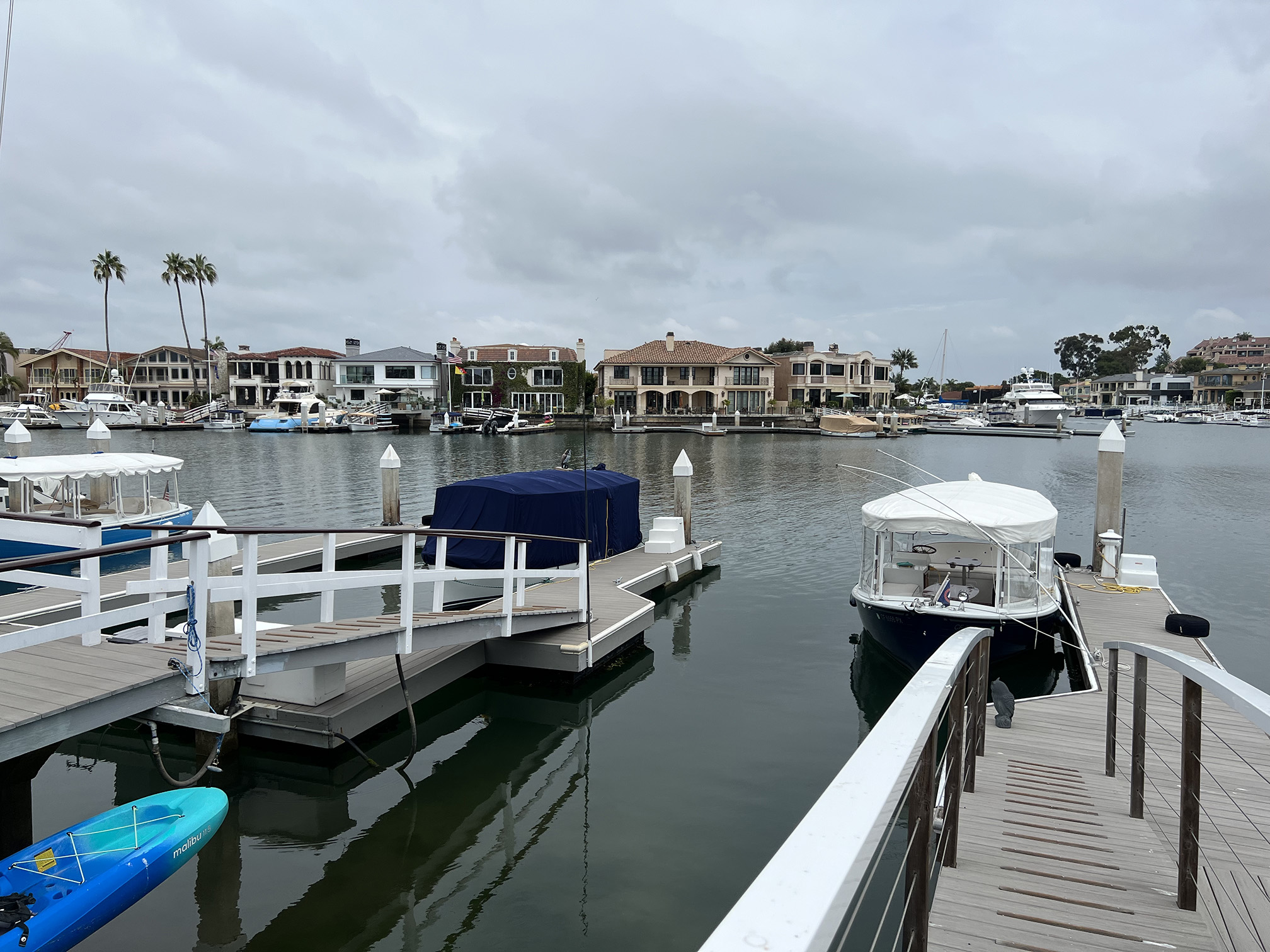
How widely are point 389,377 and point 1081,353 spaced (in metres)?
163

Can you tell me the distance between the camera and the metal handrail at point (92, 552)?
572 centimetres

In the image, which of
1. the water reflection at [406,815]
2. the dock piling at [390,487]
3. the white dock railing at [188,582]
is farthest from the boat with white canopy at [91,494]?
the white dock railing at [188,582]

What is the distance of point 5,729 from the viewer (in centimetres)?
562

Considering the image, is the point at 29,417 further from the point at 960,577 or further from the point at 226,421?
the point at 960,577

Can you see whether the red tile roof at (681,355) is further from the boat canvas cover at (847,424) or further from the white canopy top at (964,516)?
the white canopy top at (964,516)

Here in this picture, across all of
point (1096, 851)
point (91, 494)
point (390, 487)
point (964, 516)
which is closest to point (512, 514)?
point (390, 487)

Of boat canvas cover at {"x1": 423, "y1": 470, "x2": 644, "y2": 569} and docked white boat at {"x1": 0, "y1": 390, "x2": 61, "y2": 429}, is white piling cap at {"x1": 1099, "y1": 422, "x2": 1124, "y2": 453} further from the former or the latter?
docked white boat at {"x1": 0, "y1": 390, "x2": 61, "y2": 429}

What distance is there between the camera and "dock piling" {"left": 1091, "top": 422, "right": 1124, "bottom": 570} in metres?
19.4

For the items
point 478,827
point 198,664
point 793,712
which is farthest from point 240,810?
point 793,712

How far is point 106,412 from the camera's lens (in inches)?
3661

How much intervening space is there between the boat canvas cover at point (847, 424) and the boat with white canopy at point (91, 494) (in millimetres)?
76458

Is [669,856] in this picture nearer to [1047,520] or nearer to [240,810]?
[240,810]

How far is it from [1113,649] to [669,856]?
16.2ft

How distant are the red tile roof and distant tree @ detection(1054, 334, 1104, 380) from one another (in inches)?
4787
